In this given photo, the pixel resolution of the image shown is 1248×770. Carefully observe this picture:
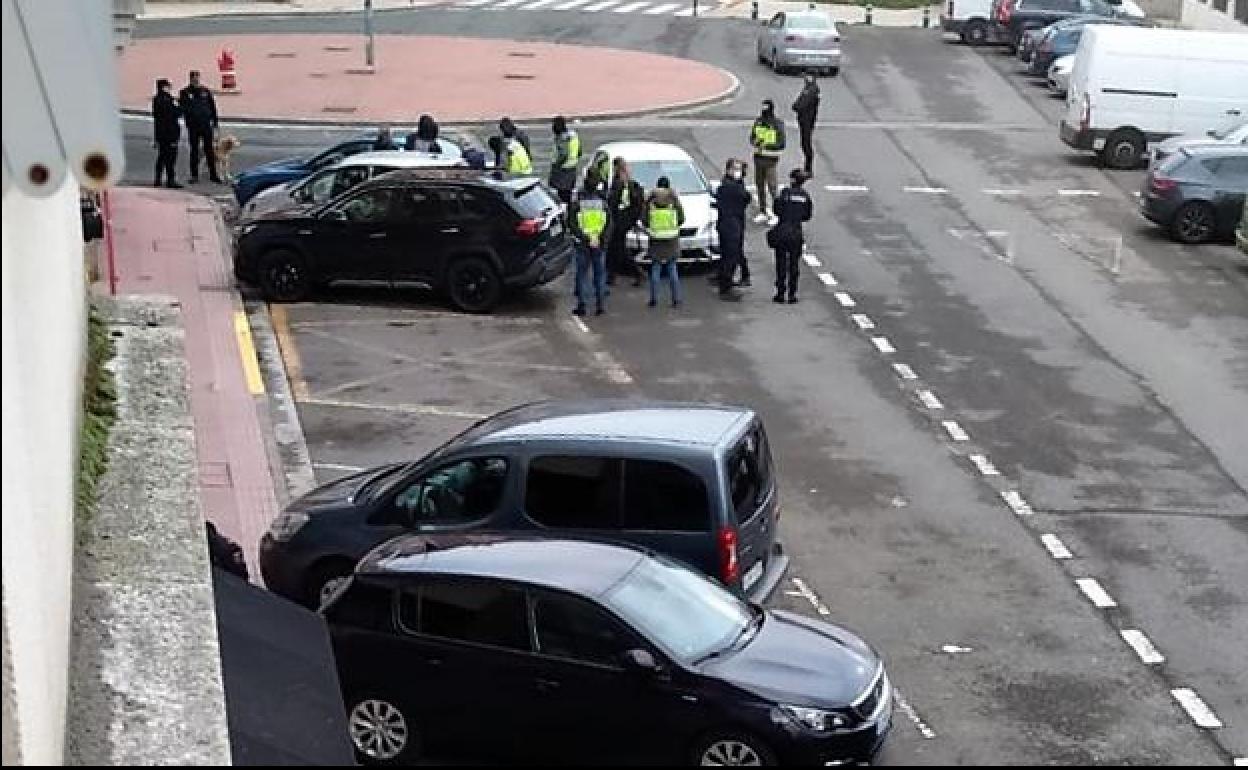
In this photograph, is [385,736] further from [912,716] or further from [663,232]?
[663,232]

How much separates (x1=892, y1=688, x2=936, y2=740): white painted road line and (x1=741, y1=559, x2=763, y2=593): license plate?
1.14 meters

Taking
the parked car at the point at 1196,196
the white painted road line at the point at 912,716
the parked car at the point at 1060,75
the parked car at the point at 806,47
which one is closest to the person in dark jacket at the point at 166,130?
the parked car at the point at 1196,196

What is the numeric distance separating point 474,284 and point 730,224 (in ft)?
10.2

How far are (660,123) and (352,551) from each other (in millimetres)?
25053

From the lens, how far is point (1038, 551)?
15.1 meters

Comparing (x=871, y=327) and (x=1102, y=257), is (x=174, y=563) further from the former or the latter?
(x=1102, y=257)

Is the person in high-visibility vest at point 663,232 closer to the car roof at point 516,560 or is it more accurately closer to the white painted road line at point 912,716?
the white painted road line at point 912,716

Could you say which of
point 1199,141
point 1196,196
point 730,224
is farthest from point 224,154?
point 1199,141

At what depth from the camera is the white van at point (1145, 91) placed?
33.6 metres

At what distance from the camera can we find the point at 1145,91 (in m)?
33.7

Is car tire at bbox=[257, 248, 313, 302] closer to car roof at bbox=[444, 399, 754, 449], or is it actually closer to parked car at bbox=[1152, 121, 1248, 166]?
car roof at bbox=[444, 399, 754, 449]

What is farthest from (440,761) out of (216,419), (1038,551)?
(216,419)

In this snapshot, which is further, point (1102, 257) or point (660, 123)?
point (660, 123)

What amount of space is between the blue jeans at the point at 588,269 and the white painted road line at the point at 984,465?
6486 mm
